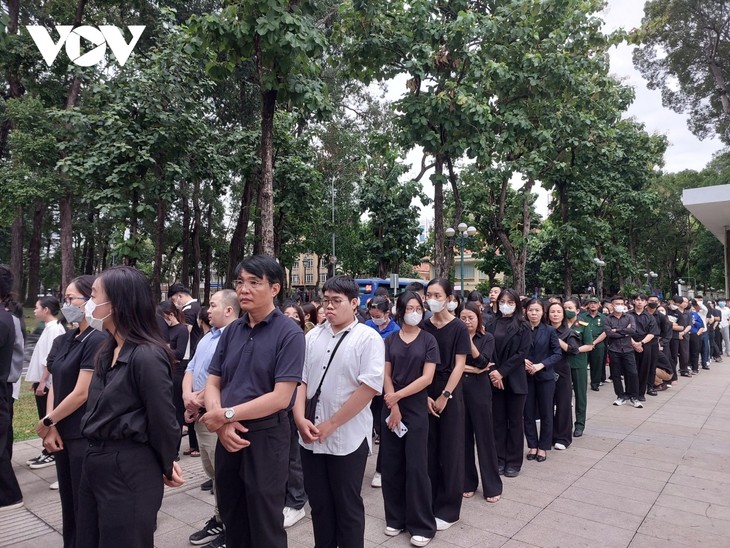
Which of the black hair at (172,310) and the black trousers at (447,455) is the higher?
the black hair at (172,310)

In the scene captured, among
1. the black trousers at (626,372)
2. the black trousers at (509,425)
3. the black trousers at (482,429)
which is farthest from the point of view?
the black trousers at (626,372)

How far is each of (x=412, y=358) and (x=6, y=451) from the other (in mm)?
3554

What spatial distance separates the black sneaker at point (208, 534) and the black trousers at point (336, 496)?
121 cm

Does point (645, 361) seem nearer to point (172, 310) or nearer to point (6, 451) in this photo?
point (172, 310)

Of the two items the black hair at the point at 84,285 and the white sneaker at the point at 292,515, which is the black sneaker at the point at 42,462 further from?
the white sneaker at the point at 292,515

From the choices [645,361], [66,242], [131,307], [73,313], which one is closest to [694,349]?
[645,361]

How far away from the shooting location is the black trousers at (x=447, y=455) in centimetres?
398

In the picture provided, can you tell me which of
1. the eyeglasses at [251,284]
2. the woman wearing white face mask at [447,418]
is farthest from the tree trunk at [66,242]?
the eyeglasses at [251,284]

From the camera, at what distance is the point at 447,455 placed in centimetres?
398

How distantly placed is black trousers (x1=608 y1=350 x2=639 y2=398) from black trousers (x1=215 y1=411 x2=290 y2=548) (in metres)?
7.60

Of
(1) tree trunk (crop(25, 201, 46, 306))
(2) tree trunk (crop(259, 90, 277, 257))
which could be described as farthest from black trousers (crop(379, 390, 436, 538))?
(1) tree trunk (crop(25, 201, 46, 306))

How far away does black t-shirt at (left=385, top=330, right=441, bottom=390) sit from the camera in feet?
12.4

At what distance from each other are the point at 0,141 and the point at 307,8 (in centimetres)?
1841

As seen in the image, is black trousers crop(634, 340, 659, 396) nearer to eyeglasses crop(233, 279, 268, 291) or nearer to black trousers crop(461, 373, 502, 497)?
black trousers crop(461, 373, 502, 497)
